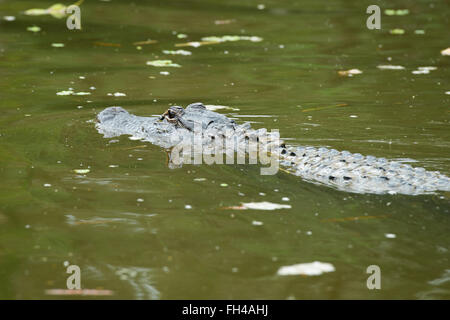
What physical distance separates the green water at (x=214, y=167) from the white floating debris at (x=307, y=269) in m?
0.08

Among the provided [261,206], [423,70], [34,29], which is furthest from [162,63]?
[261,206]

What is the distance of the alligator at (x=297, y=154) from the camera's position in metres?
6.39

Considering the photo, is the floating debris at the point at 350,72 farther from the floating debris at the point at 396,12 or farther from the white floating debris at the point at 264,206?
the white floating debris at the point at 264,206

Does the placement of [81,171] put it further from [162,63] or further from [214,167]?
[162,63]

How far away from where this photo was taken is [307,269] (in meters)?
4.84

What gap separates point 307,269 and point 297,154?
248 cm

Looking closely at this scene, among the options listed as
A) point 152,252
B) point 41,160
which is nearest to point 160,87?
point 41,160

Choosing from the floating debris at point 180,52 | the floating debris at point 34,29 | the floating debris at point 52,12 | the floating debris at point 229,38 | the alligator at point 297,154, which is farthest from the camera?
the floating debris at point 52,12

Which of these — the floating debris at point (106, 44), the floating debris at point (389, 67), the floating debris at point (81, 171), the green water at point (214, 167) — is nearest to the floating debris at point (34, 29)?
the green water at point (214, 167)

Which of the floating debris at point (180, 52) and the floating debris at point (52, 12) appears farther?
the floating debris at point (52, 12)

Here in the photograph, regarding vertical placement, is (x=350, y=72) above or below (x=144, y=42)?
below

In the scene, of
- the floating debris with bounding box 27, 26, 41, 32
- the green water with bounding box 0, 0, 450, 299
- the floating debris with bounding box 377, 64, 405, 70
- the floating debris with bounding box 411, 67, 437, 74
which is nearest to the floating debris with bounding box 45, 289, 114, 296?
the green water with bounding box 0, 0, 450, 299

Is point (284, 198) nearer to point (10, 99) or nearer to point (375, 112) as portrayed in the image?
point (375, 112)

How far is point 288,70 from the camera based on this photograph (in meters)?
11.9
